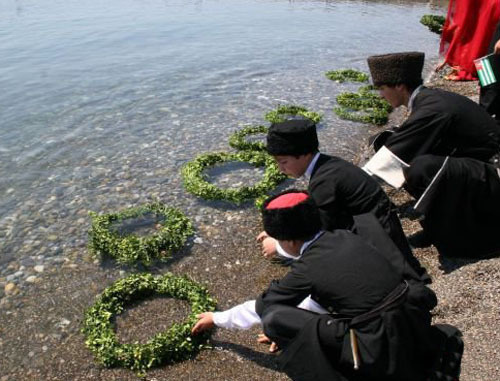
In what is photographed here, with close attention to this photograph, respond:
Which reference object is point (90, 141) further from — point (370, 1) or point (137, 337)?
point (370, 1)

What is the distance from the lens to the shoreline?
517 centimetres

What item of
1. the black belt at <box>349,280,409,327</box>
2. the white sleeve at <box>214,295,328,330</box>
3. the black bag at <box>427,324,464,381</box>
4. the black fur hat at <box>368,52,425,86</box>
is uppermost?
the black fur hat at <box>368,52,425,86</box>

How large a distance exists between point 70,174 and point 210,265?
4.92m

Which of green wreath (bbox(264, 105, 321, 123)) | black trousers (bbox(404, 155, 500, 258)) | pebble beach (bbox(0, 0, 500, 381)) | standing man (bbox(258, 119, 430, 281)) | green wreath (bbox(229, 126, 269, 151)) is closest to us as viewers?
standing man (bbox(258, 119, 430, 281))

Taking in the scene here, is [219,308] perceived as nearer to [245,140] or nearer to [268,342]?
[268,342]

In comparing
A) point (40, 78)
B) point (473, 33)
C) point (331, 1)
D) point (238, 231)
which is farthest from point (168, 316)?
point (331, 1)

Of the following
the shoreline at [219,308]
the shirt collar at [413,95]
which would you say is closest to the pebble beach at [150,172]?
the shoreline at [219,308]

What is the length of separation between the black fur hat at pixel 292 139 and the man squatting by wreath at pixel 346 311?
132 centimetres

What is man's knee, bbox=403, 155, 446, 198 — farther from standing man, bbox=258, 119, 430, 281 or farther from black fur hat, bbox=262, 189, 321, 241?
black fur hat, bbox=262, 189, 321, 241

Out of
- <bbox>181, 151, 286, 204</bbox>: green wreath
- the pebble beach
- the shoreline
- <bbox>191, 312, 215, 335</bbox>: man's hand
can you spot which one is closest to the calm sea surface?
the pebble beach

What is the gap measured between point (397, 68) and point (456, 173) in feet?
5.19

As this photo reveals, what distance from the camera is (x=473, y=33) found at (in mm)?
13227

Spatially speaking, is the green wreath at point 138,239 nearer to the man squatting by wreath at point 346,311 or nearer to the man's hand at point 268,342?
the man's hand at point 268,342

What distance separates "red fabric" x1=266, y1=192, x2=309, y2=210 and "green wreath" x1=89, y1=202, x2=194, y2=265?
12.8 feet
